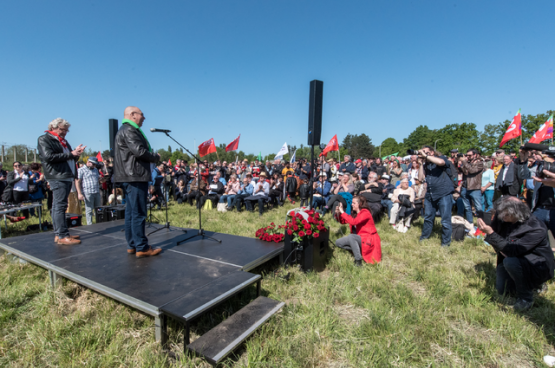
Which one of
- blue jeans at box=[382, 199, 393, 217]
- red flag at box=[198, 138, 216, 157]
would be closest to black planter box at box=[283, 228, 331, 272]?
blue jeans at box=[382, 199, 393, 217]

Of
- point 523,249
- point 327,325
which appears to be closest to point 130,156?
point 327,325

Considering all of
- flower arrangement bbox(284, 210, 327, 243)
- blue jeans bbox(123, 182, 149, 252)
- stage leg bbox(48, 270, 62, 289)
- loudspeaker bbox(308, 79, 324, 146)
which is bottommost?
stage leg bbox(48, 270, 62, 289)

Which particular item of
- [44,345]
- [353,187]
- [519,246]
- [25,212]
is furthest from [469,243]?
[25,212]

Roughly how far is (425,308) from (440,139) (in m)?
65.2

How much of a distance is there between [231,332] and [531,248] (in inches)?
122

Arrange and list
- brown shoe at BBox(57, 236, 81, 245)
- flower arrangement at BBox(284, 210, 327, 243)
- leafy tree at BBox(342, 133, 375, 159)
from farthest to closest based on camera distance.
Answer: leafy tree at BBox(342, 133, 375, 159) → brown shoe at BBox(57, 236, 81, 245) → flower arrangement at BBox(284, 210, 327, 243)

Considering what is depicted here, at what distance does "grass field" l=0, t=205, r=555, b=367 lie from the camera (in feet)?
7.28

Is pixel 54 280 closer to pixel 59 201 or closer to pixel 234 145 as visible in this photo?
pixel 59 201

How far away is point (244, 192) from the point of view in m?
9.43

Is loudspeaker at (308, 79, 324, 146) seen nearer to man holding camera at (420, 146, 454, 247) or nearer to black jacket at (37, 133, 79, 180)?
man holding camera at (420, 146, 454, 247)

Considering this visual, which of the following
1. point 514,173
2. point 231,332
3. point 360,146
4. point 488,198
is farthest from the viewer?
point 360,146

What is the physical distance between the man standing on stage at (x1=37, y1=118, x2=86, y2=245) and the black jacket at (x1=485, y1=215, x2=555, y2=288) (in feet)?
17.1

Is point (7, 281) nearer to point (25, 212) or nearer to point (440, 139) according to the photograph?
point (25, 212)

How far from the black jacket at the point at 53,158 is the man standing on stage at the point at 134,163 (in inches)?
43.3
